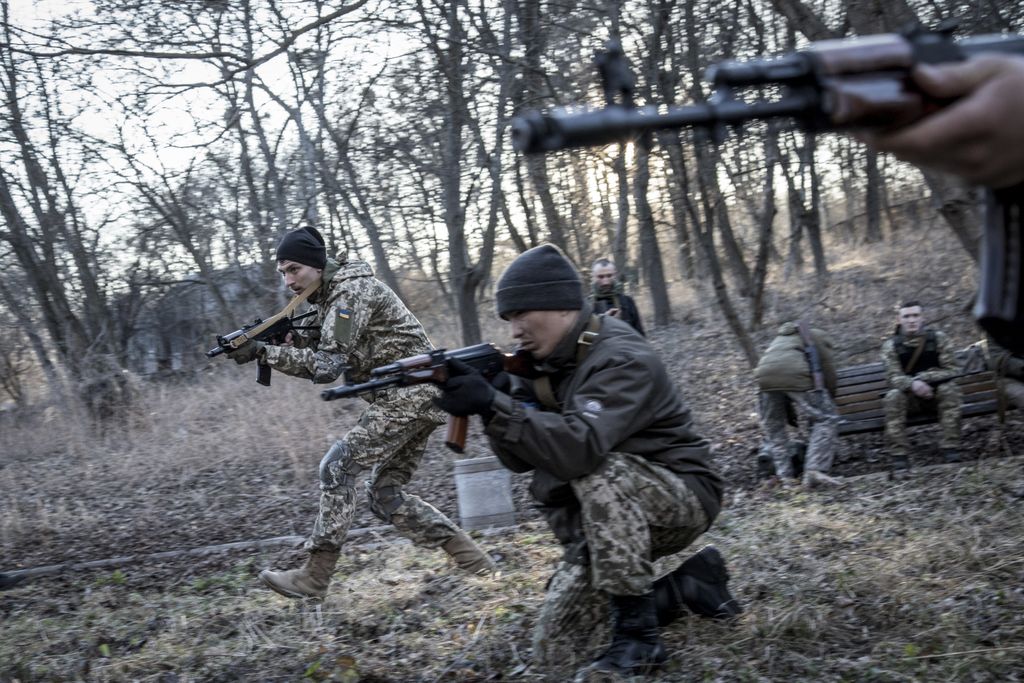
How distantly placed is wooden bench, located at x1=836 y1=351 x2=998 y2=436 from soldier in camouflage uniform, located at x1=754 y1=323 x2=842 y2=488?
30cm

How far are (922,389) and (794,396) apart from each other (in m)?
1.00

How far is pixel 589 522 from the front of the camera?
3.72 metres

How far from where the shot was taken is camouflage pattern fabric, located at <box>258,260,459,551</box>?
210 inches

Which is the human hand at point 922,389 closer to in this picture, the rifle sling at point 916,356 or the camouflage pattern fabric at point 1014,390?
the rifle sling at point 916,356

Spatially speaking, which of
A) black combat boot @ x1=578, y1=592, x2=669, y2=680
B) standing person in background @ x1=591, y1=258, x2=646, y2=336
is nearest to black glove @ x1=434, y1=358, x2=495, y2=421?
black combat boot @ x1=578, y1=592, x2=669, y2=680

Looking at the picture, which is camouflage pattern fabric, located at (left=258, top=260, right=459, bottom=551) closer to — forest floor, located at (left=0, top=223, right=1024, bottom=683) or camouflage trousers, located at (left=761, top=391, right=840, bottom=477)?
forest floor, located at (left=0, top=223, right=1024, bottom=683)

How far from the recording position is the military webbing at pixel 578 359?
395 centimetres

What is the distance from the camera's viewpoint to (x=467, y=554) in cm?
555

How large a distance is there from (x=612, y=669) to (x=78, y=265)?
15.1m

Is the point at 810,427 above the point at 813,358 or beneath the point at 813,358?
beneath

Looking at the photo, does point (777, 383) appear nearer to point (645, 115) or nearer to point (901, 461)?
point (901, 461)

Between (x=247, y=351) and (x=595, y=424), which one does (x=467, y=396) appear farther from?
(x=247, y=351)

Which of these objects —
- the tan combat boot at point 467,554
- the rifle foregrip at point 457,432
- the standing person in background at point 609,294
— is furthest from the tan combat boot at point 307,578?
the standing person in background at point 609,294

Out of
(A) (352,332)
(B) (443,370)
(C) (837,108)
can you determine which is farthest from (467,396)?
(C) (837,108)
